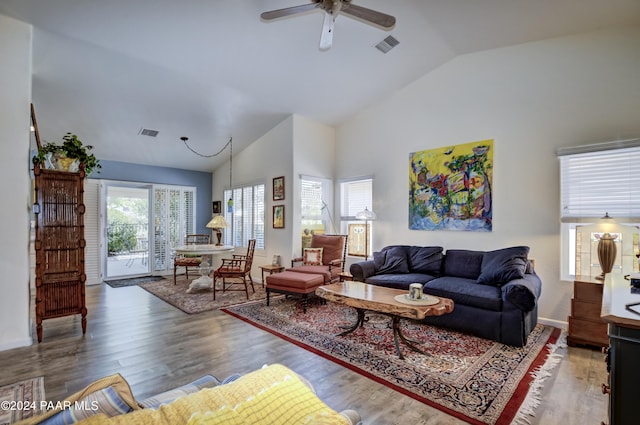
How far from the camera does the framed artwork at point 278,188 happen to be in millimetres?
6020

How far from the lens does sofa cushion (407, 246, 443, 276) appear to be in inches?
180

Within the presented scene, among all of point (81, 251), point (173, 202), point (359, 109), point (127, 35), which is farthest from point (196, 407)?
point (173, 202)

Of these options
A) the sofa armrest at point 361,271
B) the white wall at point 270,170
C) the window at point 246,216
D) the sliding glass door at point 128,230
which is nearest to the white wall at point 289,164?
the white wall at point 270,170

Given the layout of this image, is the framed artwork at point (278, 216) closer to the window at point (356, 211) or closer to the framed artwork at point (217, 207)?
the window at point (356, 211)

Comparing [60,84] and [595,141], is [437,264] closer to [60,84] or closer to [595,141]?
[595,141]

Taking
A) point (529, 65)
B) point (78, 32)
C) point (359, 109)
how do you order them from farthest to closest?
1. point (359, 109)
2. point (529, 65)
3. point (78, 32)

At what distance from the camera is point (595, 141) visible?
3.65m

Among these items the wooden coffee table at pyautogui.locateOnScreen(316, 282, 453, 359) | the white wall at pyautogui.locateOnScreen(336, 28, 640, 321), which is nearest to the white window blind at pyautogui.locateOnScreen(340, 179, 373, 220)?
the white wall at pyautogui.locateOnScreen(336, 28, 640, 321)

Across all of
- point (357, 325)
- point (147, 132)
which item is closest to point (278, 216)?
point (147, 132)

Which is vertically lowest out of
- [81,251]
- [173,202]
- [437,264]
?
[437,264]

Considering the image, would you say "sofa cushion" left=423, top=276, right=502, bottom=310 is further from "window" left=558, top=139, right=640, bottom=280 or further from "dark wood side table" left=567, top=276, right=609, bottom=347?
"window" left=558, top=139, right=640, bottom=280

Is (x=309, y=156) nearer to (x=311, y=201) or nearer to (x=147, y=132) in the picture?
(x=311, y=201)

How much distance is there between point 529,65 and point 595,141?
1289 millimetres

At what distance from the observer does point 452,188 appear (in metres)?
4.75
